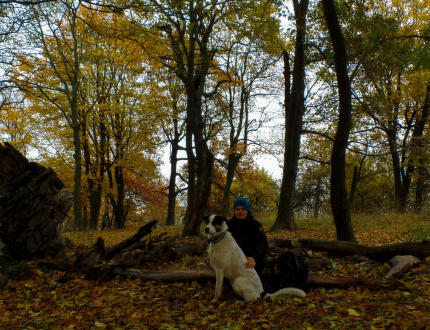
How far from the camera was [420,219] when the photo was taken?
494 inches

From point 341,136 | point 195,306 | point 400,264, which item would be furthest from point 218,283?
point 341,136

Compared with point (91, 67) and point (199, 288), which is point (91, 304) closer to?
point (199, 288)

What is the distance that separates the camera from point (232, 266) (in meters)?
4.70

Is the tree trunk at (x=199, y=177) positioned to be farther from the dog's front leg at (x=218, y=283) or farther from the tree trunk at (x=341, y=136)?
the dog's front leg at (x=218, y=283)

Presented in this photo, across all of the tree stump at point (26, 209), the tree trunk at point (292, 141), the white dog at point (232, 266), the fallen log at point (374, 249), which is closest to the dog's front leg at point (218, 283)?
the white dog at point (232, 266)

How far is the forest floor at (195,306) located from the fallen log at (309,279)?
0.10m

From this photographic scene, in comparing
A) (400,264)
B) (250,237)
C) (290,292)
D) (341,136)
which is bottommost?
(290,292)

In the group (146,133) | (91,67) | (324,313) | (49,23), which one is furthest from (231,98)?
(324,313)

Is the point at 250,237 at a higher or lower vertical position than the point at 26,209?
lower

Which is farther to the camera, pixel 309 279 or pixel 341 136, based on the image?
pixel 341 136

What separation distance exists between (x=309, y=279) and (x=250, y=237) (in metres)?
1.34

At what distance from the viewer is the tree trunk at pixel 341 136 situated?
8.17 metres

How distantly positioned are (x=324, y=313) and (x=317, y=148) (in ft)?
67.7

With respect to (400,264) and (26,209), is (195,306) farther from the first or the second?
(26,209)
